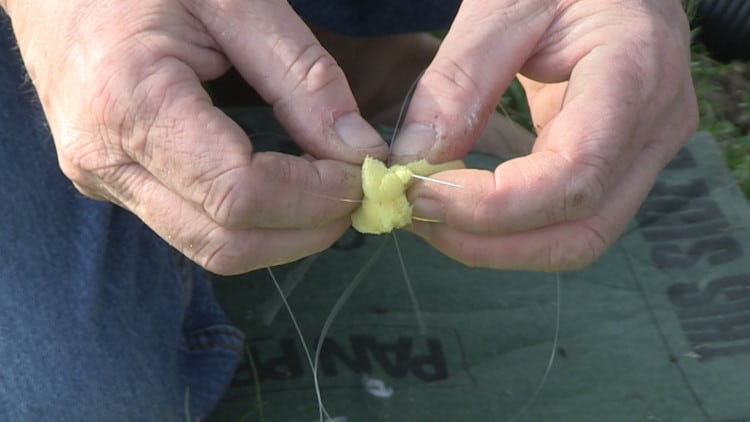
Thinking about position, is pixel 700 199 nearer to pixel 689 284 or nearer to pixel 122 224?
pixel 689 284

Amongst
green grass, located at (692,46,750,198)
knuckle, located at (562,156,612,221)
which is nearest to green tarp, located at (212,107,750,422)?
green grass, located at (692,46,750,198)

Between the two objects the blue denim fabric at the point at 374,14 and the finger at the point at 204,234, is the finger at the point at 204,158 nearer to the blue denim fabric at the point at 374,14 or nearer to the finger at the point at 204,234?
the finger at the point at 204,234

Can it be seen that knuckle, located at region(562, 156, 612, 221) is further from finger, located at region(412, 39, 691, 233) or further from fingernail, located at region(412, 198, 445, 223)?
fingernail, located at region(412, 198, 445, 223)

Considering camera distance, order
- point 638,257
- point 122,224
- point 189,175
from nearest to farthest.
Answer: point 189,175
point 122,224
point 638,257

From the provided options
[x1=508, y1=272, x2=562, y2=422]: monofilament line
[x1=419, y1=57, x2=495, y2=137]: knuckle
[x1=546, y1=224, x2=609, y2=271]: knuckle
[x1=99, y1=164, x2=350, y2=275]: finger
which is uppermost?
[x1=419, y1=57, x2=495, y2=137]: knuckle

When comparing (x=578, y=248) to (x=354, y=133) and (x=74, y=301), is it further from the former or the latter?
(x=74, y=301)

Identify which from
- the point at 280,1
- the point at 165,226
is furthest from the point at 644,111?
the point at 165,226

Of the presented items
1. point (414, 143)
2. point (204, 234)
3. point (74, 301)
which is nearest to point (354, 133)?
point (414, 143)
